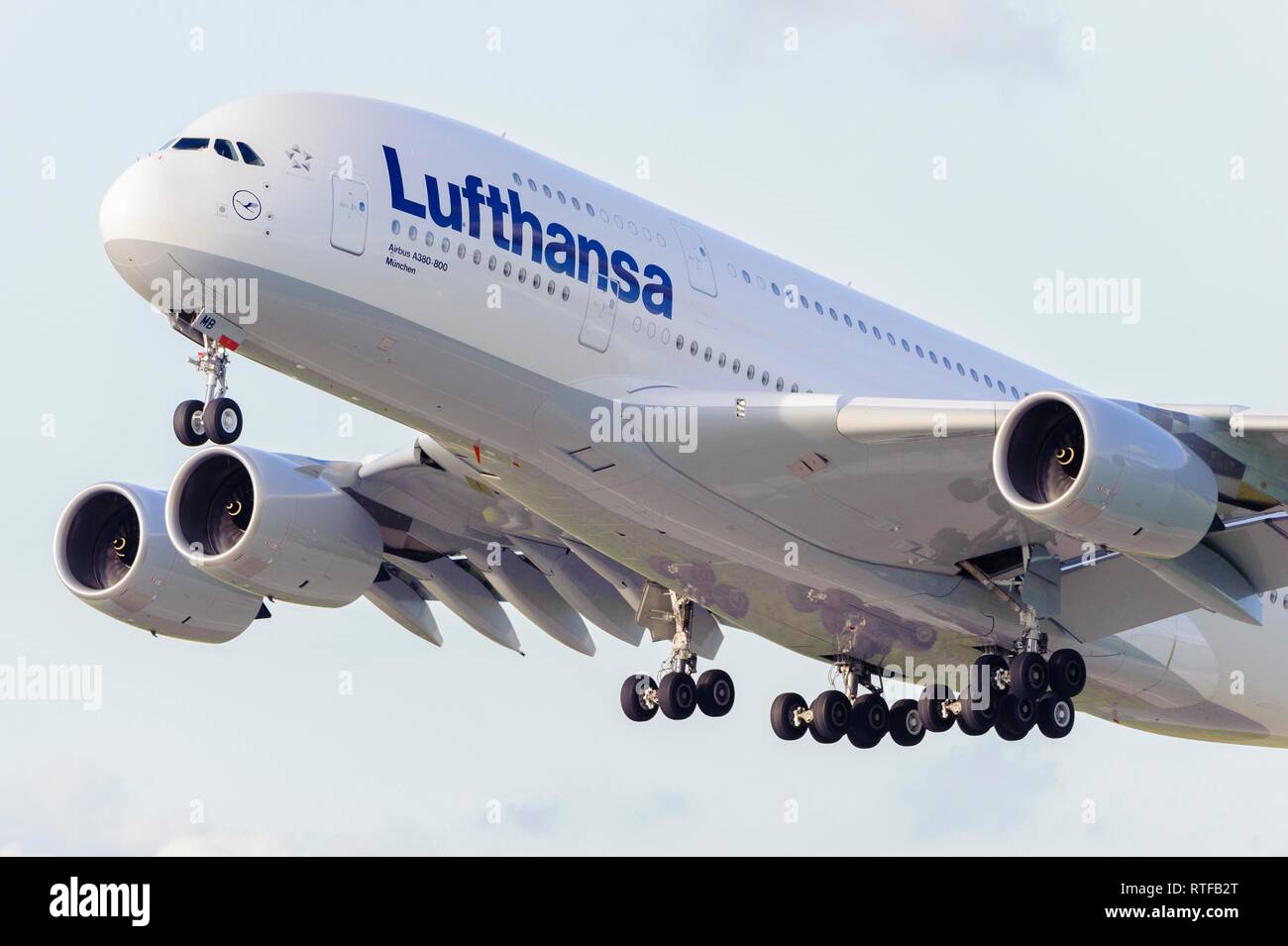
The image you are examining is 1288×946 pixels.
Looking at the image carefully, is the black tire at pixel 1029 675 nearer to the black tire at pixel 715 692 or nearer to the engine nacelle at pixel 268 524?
the black tire at pixel 715 692

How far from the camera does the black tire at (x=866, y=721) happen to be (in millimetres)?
29828

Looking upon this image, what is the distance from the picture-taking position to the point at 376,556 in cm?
2931

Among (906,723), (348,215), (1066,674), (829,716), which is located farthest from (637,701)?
(348,215)

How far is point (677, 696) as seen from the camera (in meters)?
28.3

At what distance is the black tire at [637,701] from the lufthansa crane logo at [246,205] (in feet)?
31.6

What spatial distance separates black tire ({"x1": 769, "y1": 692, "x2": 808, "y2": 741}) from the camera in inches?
1180

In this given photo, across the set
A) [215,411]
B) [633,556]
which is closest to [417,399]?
[215,411]

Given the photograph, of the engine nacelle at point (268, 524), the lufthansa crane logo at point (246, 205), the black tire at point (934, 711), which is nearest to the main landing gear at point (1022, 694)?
the black tire at point (934, 711)

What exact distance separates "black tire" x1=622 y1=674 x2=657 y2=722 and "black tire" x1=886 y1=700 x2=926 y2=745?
378 cm

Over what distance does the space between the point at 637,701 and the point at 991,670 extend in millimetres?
4861

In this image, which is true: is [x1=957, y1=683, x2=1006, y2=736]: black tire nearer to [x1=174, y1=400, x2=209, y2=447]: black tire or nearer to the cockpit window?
[x1=174, y1=400, x2=209, y2=447]: black tire

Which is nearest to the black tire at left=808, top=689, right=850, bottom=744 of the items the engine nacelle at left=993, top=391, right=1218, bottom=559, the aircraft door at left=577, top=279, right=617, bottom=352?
the engine nacelle at left=993, top=391, right=1218, bottom=559

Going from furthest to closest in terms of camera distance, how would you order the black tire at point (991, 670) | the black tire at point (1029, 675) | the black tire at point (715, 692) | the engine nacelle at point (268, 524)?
Answer: the black tire at point (715, 692) → the engine nacelle at point (268, 524) → the black tire at point (991, 670) → the black tire at point (1029, 675)
